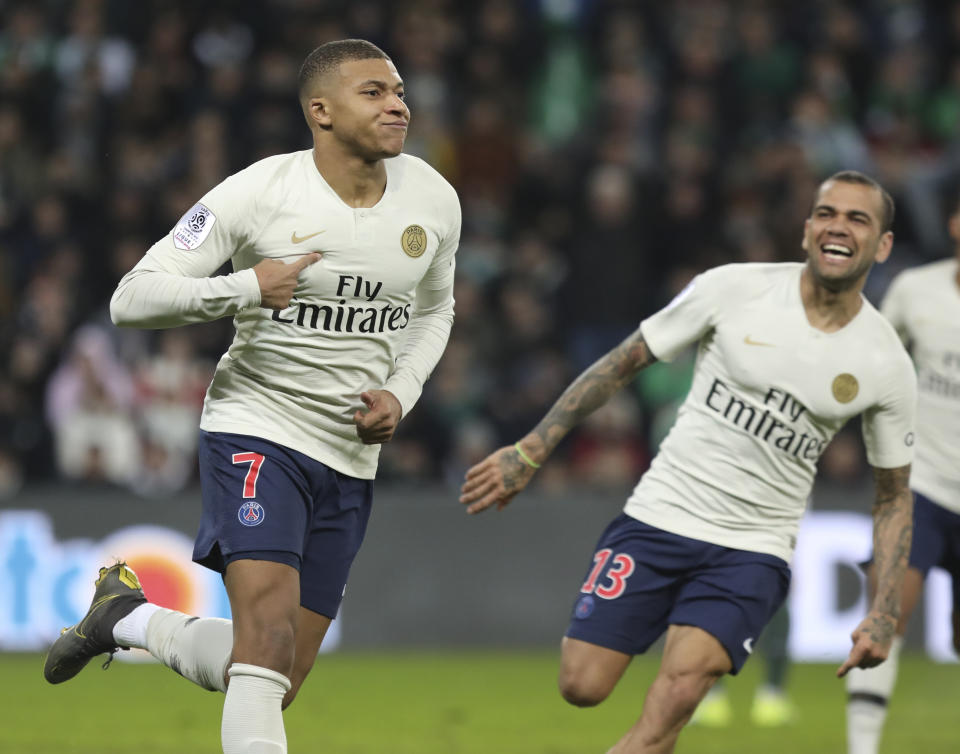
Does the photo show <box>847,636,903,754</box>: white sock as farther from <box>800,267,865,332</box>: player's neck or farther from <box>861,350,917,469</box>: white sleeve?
<box>800,267,865,332</box>: player's neck

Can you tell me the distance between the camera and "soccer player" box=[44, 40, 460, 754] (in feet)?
16.3

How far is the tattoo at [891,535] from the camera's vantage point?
18.3ft

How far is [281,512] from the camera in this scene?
5.12 meters

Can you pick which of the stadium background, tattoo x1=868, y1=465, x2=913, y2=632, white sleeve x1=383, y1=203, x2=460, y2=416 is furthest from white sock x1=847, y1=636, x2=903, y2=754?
the stadium background

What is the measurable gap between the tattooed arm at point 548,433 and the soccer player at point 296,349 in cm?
36

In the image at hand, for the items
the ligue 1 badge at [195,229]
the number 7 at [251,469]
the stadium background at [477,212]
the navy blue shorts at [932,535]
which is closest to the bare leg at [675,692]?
the number 7 at [251,469]

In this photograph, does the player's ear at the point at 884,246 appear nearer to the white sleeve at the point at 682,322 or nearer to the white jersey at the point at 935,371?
the white sleeve at the point at 682,322

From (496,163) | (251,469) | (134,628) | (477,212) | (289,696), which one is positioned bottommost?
(289,696)

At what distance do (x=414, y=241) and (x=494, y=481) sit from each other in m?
0.84

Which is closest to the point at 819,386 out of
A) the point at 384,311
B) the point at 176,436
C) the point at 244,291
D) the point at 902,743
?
the point at 384,311

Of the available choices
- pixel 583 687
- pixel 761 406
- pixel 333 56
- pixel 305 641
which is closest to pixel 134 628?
pixel 305 641

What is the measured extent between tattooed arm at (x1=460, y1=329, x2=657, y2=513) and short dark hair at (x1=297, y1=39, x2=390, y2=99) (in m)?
1.30

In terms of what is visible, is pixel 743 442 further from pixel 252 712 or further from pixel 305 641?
pixel 252 712

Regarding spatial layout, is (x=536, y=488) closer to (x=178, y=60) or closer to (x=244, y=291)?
(x=178, y=60)
